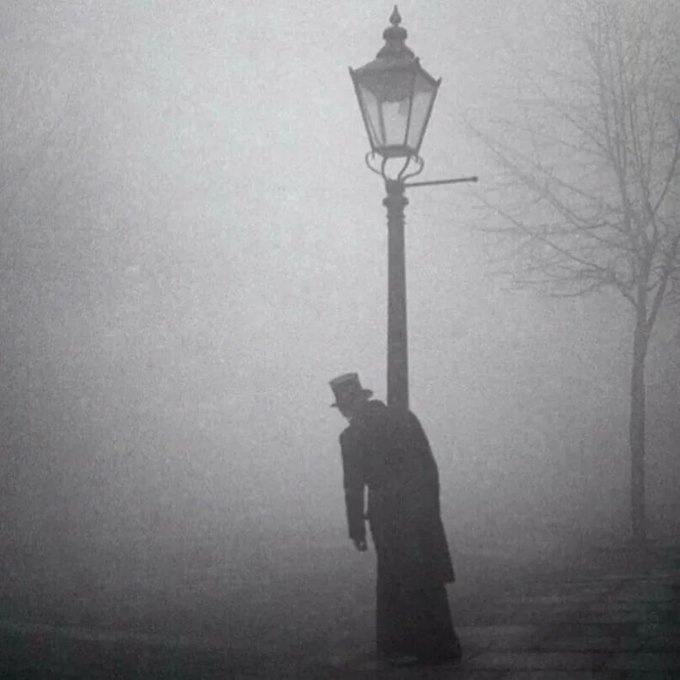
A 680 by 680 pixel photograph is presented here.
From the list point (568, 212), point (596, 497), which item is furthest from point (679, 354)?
point (568, 212)

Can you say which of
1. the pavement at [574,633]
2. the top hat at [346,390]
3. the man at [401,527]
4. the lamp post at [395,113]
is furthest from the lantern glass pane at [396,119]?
the pavement at [574,633]

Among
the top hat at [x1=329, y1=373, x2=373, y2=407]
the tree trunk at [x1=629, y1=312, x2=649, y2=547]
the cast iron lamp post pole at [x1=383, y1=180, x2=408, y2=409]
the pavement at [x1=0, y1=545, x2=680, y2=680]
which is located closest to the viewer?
the pavement at [x1=0, y1=545, x2=680, y2=680]

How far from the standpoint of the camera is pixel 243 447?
25266 mm

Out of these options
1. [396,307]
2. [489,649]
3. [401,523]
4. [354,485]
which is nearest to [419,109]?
[396,307]

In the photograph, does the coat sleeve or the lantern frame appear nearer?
the coat sleeve

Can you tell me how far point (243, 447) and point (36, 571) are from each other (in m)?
15.3

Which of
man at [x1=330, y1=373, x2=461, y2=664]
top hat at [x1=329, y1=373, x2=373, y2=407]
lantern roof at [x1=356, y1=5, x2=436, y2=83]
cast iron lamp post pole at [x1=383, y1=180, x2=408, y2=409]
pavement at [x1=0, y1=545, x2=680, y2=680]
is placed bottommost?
pavement at [x1=0, y1=545, x2=680, y2=680]

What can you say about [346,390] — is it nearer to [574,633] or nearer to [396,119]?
[396,119]

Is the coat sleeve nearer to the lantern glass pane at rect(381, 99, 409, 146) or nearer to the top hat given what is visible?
the top hat

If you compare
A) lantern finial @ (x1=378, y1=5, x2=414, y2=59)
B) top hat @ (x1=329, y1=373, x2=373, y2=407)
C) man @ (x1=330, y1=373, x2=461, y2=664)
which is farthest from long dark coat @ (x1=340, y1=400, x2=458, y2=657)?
lantern finial @ (x1=378, y1=5, x2=414, y2=59)

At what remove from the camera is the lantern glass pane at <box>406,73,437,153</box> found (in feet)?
19.6

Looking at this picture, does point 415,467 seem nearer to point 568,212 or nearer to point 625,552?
point 625,552

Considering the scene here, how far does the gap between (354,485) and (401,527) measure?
389mm

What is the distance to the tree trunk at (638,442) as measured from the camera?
10.2 meters
